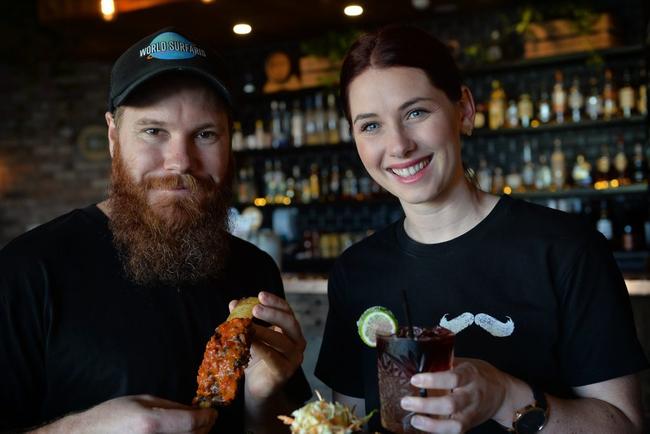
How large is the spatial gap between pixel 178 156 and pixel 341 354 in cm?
68

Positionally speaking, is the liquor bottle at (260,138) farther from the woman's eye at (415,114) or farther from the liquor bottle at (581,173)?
the woman's eye at (415,114)

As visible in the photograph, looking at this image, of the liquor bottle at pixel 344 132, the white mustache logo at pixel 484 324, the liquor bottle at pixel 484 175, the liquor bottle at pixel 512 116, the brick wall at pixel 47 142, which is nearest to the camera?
the white mustache logo at pixel 484 324

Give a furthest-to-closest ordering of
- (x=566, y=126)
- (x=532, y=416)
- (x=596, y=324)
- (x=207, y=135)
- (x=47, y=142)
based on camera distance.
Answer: (x=47, y=142), (x=566, y=126), (x=207, y=135), (x=596, y=324), (x=532, y=416)

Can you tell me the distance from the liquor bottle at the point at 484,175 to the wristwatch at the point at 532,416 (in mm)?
4420

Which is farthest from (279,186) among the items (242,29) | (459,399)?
(459,399)

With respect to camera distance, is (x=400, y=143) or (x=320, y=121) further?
(x=320, y=121)

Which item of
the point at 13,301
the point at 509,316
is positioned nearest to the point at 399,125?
the point at 509,316

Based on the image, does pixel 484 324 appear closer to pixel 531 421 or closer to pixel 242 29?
pixel 531 421

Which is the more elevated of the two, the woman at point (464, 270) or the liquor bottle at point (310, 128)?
the liquor bottle at point (310, 128)

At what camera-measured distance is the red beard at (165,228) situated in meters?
1.66

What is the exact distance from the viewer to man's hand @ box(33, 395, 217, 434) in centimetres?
120

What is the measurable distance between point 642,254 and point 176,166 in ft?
15.2

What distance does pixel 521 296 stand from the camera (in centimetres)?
158

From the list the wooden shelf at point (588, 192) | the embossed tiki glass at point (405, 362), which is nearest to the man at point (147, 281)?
the embossed tiki glass at point (405, 362)
